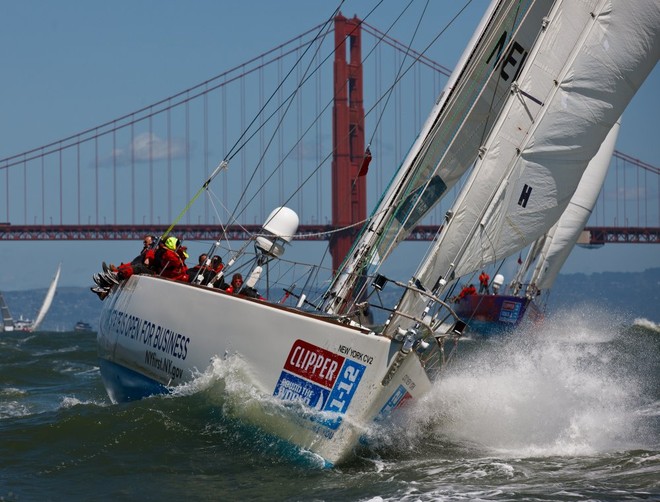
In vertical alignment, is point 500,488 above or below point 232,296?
below

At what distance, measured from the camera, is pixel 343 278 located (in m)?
7.33

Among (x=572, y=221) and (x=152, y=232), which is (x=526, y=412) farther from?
(x=152, y=232)

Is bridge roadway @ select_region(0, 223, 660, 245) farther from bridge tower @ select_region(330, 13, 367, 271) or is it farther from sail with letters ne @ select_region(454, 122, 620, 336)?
sail with letters ne @ select_region(454, 122, 620, 336)

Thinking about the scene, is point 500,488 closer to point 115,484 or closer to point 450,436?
point 450,436

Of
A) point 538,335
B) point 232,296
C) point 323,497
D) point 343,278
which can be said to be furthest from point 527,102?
point 538,335

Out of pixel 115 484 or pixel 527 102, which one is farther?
pixel 527 102

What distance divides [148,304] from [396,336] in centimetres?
252

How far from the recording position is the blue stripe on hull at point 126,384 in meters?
7.81

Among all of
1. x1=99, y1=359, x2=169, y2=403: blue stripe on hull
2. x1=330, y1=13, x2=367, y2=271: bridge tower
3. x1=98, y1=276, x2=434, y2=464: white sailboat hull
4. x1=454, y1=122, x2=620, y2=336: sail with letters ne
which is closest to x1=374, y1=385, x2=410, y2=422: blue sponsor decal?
x1=98, y1=276, x2=434, y2=464: white sailboat hull

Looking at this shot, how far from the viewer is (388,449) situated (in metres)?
6.24

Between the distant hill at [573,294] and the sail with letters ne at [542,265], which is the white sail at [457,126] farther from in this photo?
the distant hill at [573,294]

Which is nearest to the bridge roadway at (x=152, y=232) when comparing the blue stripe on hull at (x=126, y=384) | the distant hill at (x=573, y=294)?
the blue stripe on hull at (x=126, y=384)

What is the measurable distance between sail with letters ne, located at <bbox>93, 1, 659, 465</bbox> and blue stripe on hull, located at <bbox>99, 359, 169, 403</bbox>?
2 centimetres

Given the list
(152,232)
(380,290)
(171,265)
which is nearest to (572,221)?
(171,265)
